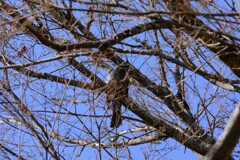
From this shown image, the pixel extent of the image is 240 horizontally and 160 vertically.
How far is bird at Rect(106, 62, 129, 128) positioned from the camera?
5.92 m

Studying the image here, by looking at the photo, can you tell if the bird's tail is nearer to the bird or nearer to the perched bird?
the bird

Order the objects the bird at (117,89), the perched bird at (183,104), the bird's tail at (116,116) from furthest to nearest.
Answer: the perched bird at (183,104), the bird's tail at (116,116), the bird at (117,89)

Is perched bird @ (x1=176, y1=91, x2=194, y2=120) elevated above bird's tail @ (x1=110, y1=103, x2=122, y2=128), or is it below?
above

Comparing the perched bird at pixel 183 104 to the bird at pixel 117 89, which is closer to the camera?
the bird at pixel 117 89

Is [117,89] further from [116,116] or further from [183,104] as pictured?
[183,104]

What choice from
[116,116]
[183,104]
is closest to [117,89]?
[116,116]

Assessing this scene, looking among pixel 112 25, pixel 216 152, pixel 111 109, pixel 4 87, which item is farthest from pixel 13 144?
pixel 216 152

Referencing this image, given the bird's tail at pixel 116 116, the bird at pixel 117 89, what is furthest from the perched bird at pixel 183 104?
the bird's tail at pixel 116 116

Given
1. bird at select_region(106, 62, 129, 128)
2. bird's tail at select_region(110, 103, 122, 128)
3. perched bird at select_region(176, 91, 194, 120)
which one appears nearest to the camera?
bird at select_region(106, 62, 129, 128)

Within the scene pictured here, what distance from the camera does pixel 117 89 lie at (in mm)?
6141

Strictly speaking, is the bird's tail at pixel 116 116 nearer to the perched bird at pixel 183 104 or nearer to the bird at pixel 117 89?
the bird at pixel 117 89

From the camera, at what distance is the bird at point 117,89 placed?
5922mm

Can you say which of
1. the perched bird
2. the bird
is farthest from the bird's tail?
the perched bird

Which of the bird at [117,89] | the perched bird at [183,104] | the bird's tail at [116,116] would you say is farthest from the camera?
the perched bird at [183,104]
